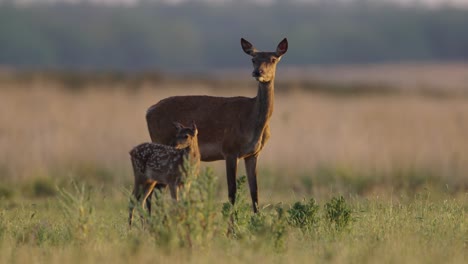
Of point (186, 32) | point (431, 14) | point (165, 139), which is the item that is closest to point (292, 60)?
point (186, 32)

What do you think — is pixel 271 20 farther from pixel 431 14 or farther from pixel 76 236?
pixel 76 236

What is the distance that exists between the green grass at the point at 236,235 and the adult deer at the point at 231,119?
55.1 inches

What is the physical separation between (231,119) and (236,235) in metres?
2.25

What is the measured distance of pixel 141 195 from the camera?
37.5ft

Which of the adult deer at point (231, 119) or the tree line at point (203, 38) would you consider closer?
the adult deer at point (231, 119)

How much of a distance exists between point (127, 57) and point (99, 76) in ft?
222

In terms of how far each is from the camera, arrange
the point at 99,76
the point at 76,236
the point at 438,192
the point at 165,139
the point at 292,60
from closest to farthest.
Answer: the point at 76,236 → the point at 165,139 → the point at 438,192 → the point at 99,76 → the point at 292,60

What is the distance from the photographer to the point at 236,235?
33.5ft

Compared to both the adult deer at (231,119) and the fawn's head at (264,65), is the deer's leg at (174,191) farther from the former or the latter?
the fawn's head at (264,65)

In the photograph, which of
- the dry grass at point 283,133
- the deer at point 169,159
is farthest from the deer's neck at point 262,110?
the dry grass at point 283,133

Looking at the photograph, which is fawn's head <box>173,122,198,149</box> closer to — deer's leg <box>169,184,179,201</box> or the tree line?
deer's leg <box>169,184,179,201</box>

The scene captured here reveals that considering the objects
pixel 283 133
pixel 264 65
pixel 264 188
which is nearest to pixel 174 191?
pixel 264 65

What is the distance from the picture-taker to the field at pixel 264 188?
29.7ft

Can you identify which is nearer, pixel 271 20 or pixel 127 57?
pixel 127 57
